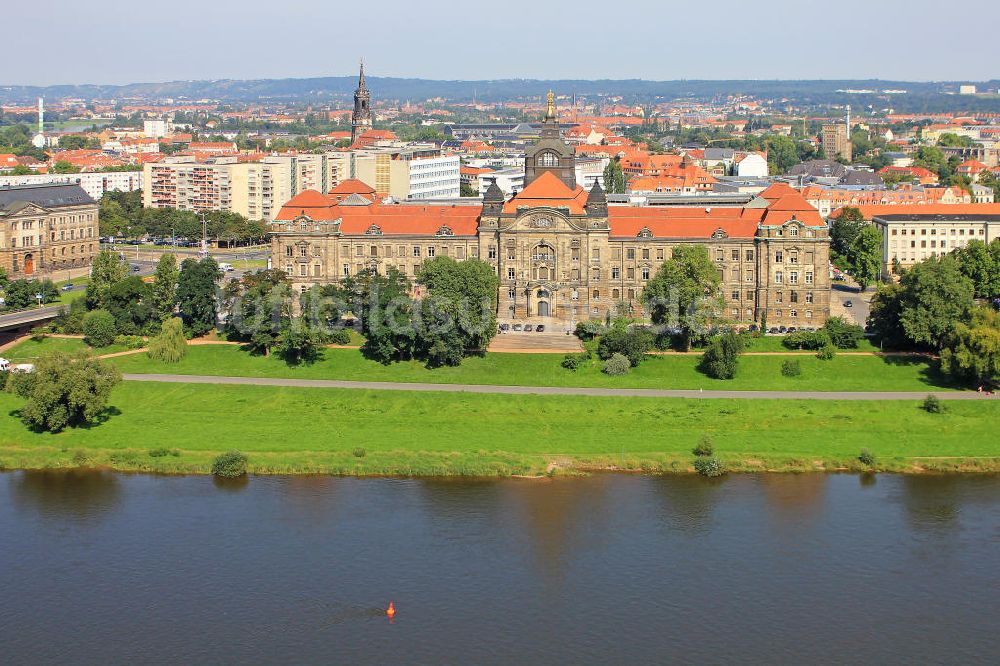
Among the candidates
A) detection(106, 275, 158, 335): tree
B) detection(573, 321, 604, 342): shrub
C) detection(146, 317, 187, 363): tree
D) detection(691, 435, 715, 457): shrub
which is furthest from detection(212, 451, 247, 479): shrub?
detection(573, 321, 604, 342): shrub

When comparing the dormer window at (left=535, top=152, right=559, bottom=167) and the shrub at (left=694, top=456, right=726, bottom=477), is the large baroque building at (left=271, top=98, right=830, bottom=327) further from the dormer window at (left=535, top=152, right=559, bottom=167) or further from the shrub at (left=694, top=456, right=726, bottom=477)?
the shrub at (left=694, top=456, right=726, bottom=477)

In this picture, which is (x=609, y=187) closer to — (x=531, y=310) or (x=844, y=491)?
(x=531, y=310)

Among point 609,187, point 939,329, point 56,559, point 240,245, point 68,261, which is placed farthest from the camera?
point 609,187

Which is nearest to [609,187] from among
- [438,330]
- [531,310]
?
[531,310]

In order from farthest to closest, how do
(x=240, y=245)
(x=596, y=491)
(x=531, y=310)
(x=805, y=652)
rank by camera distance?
(x=240, y=245), (x=531, y=310), (x=596, y=491), (x=805, y=652)

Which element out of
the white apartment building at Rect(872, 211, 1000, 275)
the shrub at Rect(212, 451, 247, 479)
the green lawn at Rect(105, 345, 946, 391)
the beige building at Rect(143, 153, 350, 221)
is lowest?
the shrub at Rect(212, 451, 247, 479)

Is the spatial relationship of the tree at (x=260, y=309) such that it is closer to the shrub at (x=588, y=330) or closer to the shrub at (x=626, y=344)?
the shrub at (x=588, y=330)
